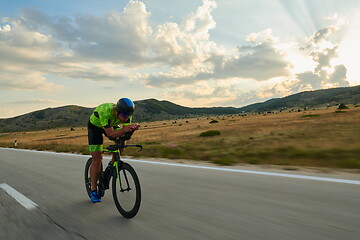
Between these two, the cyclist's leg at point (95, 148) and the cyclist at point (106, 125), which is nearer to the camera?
the cyclist at point (106, 125)

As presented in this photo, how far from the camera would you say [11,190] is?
6.00 meters

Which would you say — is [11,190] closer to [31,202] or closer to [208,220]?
[31,202]

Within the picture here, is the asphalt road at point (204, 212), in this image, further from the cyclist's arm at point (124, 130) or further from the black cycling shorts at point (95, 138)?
the cyclist's arm at point (124, 130)

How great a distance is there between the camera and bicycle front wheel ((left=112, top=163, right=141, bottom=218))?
362cm

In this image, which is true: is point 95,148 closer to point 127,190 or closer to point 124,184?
point 124,184

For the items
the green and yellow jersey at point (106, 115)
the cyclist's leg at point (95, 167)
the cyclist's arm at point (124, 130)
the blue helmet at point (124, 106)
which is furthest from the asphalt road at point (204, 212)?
the blue helmet at point (124, 106)

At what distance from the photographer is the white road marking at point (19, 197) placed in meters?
4.72

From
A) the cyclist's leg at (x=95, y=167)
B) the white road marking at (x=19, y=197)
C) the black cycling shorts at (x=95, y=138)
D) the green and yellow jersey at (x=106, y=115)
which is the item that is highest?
the green and yellow jersey at (x=106, y=115)

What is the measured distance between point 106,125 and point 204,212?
1.86 m

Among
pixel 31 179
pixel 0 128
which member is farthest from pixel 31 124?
pixel 31 179

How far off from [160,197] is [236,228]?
1888mm

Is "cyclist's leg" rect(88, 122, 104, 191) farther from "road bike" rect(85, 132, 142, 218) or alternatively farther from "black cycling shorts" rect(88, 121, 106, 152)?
"road bike" rect(85, 132, 142, 218)

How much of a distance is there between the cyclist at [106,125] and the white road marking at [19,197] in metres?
1.12

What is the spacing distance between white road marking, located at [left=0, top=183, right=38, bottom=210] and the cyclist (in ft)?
3.69
